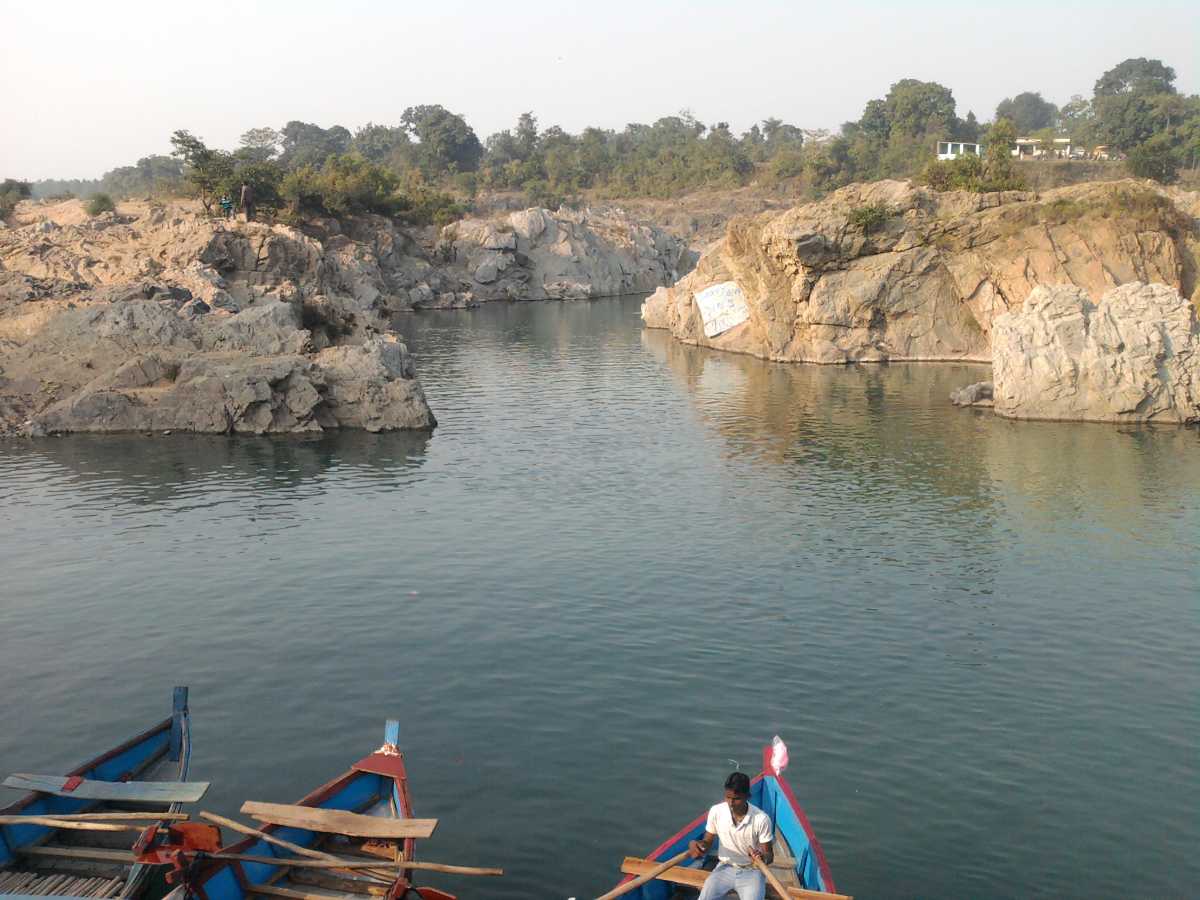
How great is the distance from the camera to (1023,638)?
2253 centimetres

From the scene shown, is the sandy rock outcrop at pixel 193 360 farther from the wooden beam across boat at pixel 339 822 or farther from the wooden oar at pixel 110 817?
the wooden beam across boat at pixel 339 822

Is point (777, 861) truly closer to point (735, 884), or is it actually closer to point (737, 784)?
point (735, 884)

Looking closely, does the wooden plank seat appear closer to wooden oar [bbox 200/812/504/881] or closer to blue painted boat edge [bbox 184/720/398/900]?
blue painted boat edge [bbox 184/720/398/900]

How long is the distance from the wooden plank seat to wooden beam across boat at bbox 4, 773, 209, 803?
1.01 m

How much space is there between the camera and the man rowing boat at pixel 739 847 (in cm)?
1255

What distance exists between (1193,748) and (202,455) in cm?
3211

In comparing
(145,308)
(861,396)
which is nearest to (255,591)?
(145,308)

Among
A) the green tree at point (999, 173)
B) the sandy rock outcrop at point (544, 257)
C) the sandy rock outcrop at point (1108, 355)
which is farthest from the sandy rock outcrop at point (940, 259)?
the sandy rock outcrop at point (544, 257)

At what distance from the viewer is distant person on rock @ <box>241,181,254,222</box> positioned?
88.0 meters

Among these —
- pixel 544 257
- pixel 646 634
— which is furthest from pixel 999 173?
pixel 544 257

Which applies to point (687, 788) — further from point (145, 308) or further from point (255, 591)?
point (145, 308)

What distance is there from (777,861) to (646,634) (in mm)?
9308

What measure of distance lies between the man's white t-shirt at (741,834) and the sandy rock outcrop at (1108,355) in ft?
118

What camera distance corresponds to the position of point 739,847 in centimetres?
1266
